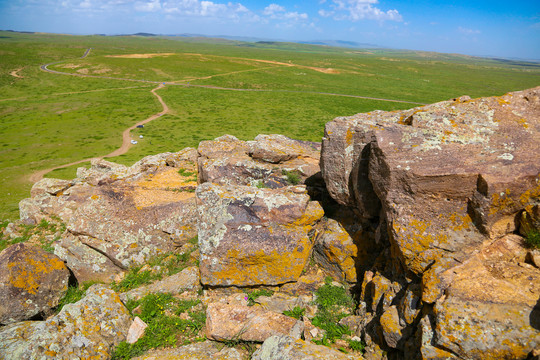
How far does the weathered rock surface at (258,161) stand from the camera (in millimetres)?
13875

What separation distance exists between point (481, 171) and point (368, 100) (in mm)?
77541

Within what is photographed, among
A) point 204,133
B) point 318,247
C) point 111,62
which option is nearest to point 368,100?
point 204,133

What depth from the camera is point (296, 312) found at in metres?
8.16

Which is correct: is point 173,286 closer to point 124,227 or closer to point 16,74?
point 124,227

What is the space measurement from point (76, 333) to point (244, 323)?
13.9 ft

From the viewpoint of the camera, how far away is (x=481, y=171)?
6.89 metres

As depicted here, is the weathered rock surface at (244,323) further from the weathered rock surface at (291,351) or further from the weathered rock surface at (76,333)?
the weathered rock surface at (76,333)

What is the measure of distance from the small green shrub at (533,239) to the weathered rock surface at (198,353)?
6.92 m

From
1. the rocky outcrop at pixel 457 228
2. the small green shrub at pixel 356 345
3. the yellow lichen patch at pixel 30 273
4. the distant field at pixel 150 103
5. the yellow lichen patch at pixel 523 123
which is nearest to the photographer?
the rocky outcrop at pixel 457 228

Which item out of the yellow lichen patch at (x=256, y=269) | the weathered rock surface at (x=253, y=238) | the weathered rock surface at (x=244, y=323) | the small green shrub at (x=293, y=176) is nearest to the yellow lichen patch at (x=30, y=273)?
the weathered rock surface at (x=253, y=238)

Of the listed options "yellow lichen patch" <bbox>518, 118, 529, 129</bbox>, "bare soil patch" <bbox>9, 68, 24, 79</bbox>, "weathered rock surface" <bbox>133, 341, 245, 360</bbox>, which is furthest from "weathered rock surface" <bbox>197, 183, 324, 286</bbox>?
"bare soil patch" <bbox>9, 68, 24, 79</bbox>

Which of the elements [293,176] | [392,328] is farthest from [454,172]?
[293,176]

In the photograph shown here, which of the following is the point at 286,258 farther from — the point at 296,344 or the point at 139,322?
the point at 139,322

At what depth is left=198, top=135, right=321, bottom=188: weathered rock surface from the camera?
13.9m
